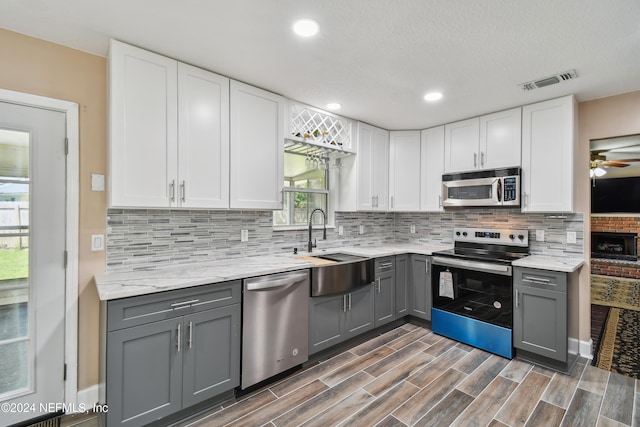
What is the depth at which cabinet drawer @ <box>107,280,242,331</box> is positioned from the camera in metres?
1.62

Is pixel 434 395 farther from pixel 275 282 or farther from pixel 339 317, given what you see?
pixel 275 282

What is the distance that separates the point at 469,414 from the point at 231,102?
114 inches

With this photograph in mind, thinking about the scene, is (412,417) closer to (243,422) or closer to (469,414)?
(469,414)

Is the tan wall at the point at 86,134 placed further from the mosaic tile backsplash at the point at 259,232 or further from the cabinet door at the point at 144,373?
the cabinet door at the point at 144,373

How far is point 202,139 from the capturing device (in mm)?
2264

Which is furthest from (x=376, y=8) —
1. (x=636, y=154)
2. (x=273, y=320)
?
(x=636, y=154)

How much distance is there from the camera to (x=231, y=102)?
241cm

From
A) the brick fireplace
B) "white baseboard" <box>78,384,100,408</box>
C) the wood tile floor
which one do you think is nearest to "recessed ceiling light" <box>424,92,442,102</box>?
the wood tile floor

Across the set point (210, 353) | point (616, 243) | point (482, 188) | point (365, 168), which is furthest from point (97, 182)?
point (616, 243)

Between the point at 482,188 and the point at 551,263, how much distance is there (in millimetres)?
992

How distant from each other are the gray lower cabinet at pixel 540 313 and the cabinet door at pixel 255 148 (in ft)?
7.73

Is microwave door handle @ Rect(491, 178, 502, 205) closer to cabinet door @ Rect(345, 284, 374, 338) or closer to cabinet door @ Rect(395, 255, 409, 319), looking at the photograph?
cabinet door @ Rect(395, 255, 409, 319)

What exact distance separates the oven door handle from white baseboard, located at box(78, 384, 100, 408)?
3.20m

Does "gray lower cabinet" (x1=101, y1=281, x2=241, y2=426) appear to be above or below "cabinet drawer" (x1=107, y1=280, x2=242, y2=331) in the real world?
below
